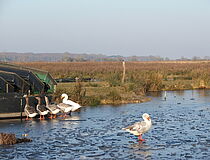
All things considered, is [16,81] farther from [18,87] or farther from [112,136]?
[112,136]

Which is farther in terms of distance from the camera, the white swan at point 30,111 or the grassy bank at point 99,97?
the grassy bank at point 99,97

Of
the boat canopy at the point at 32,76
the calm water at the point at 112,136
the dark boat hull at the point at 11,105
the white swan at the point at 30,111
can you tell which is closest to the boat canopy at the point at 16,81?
the boat canopy at the point at 32,76

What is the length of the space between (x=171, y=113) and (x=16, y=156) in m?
12.0

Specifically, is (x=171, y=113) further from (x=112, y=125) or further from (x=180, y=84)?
(x=180, y=84)

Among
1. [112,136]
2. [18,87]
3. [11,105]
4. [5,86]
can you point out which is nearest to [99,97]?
[18,87]

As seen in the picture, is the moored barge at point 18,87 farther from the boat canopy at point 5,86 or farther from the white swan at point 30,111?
the white swan at point 30,111

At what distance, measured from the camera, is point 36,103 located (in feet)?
73.7

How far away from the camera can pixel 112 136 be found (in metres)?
16.8

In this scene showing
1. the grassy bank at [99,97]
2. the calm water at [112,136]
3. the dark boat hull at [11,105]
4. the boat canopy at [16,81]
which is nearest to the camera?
the calm water at [112,136]

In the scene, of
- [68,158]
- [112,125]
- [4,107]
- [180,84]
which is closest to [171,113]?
[112,125]

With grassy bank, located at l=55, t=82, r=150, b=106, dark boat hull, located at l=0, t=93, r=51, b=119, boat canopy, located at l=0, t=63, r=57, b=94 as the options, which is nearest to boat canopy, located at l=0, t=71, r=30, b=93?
boat canopy, located at l=0, t=63, r=57, b=94

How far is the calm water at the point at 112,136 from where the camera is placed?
13883 mm

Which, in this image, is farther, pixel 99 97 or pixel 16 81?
pixel 99 97

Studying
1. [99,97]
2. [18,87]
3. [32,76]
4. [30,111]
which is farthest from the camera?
[99,97]
